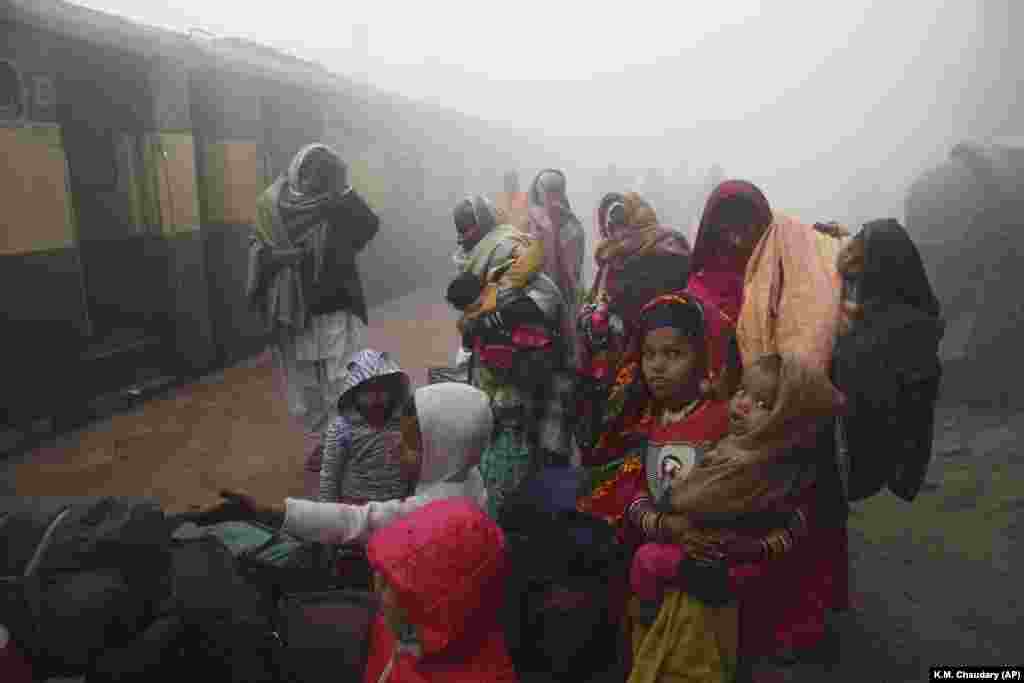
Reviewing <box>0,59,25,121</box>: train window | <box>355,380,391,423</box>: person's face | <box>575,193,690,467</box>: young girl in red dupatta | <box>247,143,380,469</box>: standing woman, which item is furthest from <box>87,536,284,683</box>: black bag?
<box>0,59,25,121</box>: train window

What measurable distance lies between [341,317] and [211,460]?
4.64ft

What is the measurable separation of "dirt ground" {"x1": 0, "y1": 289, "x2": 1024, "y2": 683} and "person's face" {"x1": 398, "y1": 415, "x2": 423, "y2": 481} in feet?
4.56

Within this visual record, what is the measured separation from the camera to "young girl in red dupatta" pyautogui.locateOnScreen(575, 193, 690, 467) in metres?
3.05

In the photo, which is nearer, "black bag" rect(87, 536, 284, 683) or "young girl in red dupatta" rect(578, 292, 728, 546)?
"black bag" rect(87, 536, 284, 683)

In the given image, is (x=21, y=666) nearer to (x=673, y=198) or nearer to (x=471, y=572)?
(x=471, y=572)

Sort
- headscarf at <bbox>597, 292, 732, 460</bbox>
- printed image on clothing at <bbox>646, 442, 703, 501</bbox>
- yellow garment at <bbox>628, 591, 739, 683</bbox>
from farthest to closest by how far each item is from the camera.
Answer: headscarf at <bbox>597, 292, 732, 460</bbox>
printed image on clothing at <bbox>646, 442, 703, 501</bbox>
yellow garment at <bbox>628, 591, 739, 683</bbox>

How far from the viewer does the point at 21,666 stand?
1.62 meters

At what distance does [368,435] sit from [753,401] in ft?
4.47

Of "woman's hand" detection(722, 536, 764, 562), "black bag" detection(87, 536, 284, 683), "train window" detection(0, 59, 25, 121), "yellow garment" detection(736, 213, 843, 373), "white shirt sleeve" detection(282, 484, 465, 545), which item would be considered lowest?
"black bag" detection(87, 536, 284, 683)

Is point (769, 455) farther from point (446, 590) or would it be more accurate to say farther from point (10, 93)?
point (10, 93)

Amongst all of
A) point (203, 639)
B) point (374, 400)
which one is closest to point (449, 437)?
point (374, 400)

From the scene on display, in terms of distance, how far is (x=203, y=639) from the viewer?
1.68 meters

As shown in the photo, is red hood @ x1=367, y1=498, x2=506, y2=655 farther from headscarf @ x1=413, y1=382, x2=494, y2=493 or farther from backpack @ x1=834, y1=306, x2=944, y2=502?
backpack @ x1=834, y1=306, x2=944, y2=502

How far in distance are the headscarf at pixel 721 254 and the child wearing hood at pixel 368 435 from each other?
1.17 m
